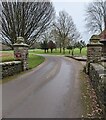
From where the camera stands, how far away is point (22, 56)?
17.6 meters

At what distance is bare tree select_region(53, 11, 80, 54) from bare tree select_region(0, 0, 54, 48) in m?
28.9

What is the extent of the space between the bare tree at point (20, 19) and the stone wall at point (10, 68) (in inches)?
626

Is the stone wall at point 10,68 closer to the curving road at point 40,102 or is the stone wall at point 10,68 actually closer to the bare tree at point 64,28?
the curving road at point 40,102

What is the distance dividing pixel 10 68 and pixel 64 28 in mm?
50639

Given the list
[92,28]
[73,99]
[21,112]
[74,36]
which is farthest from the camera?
[74,36]

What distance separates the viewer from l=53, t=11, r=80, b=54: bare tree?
63625 mm

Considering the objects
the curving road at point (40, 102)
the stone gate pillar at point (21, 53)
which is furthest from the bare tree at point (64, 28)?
the curving road at point (40, 102)

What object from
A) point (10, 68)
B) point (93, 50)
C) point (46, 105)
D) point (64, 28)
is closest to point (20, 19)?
point (93, 50)

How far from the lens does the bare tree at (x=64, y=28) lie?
63.6m

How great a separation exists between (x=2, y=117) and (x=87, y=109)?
2.59 m

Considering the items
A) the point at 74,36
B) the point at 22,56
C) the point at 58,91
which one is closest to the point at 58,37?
the point at 74,36

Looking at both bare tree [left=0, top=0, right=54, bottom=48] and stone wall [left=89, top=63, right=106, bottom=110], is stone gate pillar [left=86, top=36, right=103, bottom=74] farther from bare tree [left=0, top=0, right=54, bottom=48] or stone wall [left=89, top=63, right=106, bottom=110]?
bare tree [left=0, top=0, right=54, bottom=48]

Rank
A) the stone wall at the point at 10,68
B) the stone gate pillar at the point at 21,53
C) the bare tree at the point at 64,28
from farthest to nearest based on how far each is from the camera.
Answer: the bare tree at the point at 64,28
the stone gate pillar at the point at 21,53
the stone wall at the point at 10,68

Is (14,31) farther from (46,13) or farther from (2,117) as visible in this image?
(2,117)
